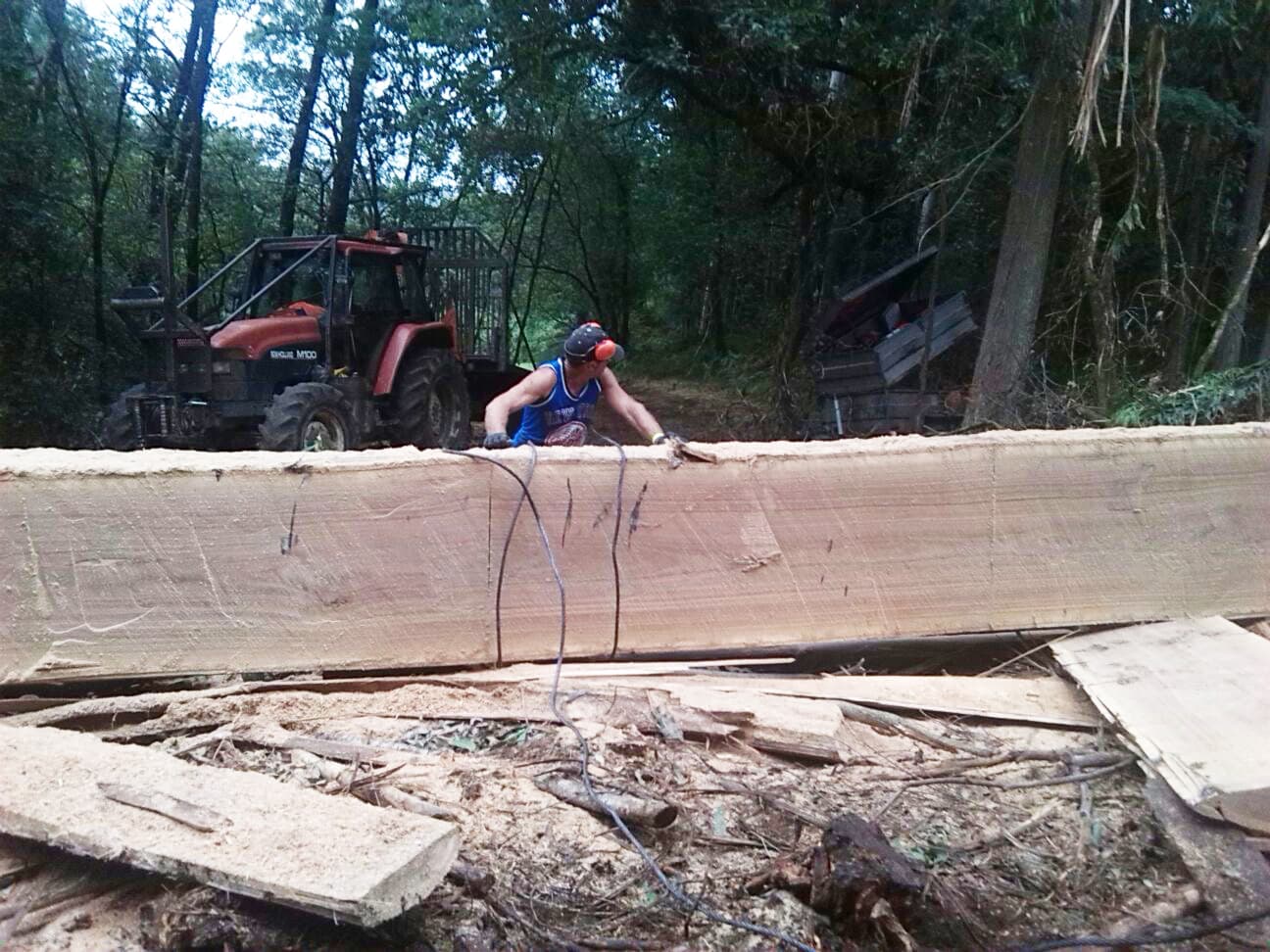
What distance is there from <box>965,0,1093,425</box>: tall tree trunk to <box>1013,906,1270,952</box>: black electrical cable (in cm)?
640

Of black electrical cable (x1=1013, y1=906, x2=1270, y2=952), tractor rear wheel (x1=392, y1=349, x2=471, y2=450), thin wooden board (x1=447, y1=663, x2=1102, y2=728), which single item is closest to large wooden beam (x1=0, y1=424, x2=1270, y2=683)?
Result: thin wooden board (x1=447, y1=663, x2=1102, y2=728)

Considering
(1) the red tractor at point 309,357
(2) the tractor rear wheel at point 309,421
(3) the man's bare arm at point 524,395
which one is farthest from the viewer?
(1) the red tractor at point 309,357

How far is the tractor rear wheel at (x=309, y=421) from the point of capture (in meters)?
8.23

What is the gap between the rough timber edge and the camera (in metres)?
3.22

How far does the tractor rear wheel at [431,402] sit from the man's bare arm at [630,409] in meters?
4.86

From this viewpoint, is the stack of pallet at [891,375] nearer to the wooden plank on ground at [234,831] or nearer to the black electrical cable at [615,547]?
the black electrical cable at [615,547]

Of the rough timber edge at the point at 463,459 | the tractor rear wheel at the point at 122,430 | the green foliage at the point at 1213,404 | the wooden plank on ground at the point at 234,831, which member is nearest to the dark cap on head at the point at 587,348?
the rough timber edge at the point at 463,459

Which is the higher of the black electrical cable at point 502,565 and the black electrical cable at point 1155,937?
the black electrical cable at point 502,565

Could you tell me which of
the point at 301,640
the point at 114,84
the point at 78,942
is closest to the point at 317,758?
the point at 301,640

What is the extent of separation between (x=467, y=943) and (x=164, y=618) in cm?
165

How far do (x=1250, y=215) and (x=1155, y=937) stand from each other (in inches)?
336

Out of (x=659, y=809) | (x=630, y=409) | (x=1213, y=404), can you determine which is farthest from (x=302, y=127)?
(x=659, y=809)

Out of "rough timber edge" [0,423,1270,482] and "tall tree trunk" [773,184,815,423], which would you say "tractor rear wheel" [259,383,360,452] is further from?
"tall tree trunk" [773,184,815,423]

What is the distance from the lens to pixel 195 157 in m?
14.1
